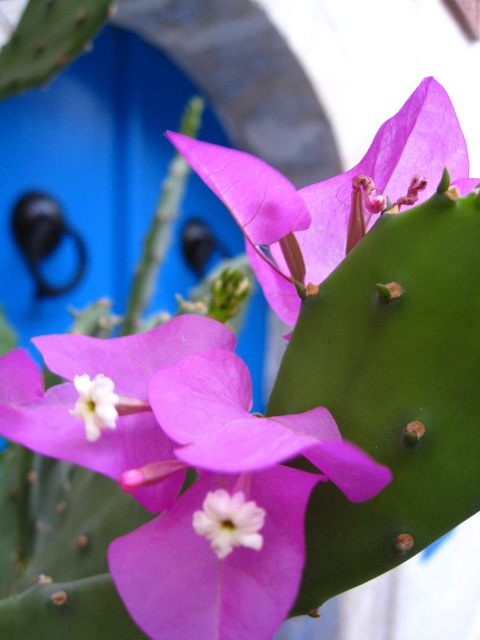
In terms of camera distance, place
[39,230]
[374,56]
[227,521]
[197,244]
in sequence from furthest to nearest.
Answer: [197,244]
[39,230]
[374,56]
[227,521]

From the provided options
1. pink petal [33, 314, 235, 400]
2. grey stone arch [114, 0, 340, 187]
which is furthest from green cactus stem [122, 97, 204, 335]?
pink petal [33, 314, 235, 400]

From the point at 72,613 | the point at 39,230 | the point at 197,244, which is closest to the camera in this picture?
the point at 72,613

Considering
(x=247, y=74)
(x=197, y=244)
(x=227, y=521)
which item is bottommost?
(x=197, y=244)

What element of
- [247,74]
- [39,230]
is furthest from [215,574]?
[247,74]

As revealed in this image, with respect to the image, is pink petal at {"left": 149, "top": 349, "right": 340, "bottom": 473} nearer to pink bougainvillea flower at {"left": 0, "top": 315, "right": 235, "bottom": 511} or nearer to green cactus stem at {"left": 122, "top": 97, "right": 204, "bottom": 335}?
pink bougainvillea flower at {"left": 0, "top": 315, "right": 235, "bottom": 511}

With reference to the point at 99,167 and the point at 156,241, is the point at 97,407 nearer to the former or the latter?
the point at 156,241

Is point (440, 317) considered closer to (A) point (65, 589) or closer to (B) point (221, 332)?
(B) point (221, 332)

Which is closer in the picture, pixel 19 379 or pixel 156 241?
pixel 19 379
